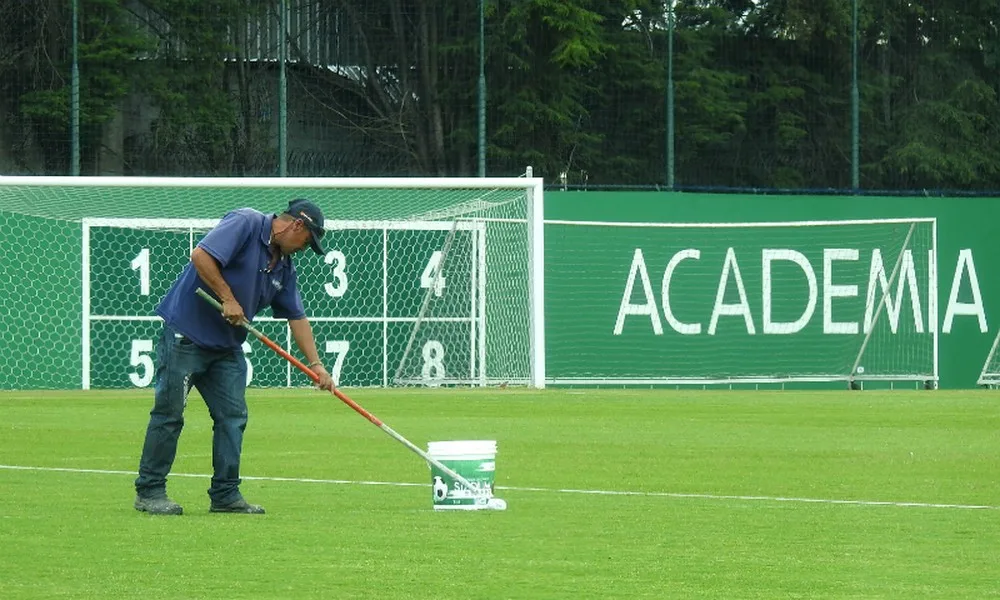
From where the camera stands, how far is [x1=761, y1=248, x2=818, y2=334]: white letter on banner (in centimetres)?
2789

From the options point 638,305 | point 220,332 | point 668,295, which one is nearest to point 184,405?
point 220,332

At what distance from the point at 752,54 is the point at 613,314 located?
5.44 m

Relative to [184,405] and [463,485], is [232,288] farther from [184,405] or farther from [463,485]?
[463,485]

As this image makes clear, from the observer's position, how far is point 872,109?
30.4m

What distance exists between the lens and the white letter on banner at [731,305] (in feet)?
90.6

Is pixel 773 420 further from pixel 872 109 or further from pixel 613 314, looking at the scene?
pixel 872 109

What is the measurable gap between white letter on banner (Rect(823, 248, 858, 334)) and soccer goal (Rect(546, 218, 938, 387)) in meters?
0.01

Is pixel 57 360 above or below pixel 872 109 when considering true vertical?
below

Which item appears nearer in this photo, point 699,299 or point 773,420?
point 773,420

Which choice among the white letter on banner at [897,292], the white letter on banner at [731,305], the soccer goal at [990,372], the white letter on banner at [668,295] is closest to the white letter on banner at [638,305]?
the white letter on banner at [668,295]

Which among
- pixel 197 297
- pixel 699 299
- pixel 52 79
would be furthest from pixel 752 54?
pixel 197 297

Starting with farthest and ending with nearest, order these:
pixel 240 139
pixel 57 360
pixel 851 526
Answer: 1. pixel 240 139
2. pixel 57 360
3. pixel 851 526

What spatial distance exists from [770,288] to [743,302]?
0.48 metres

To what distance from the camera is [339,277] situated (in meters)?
26.4
